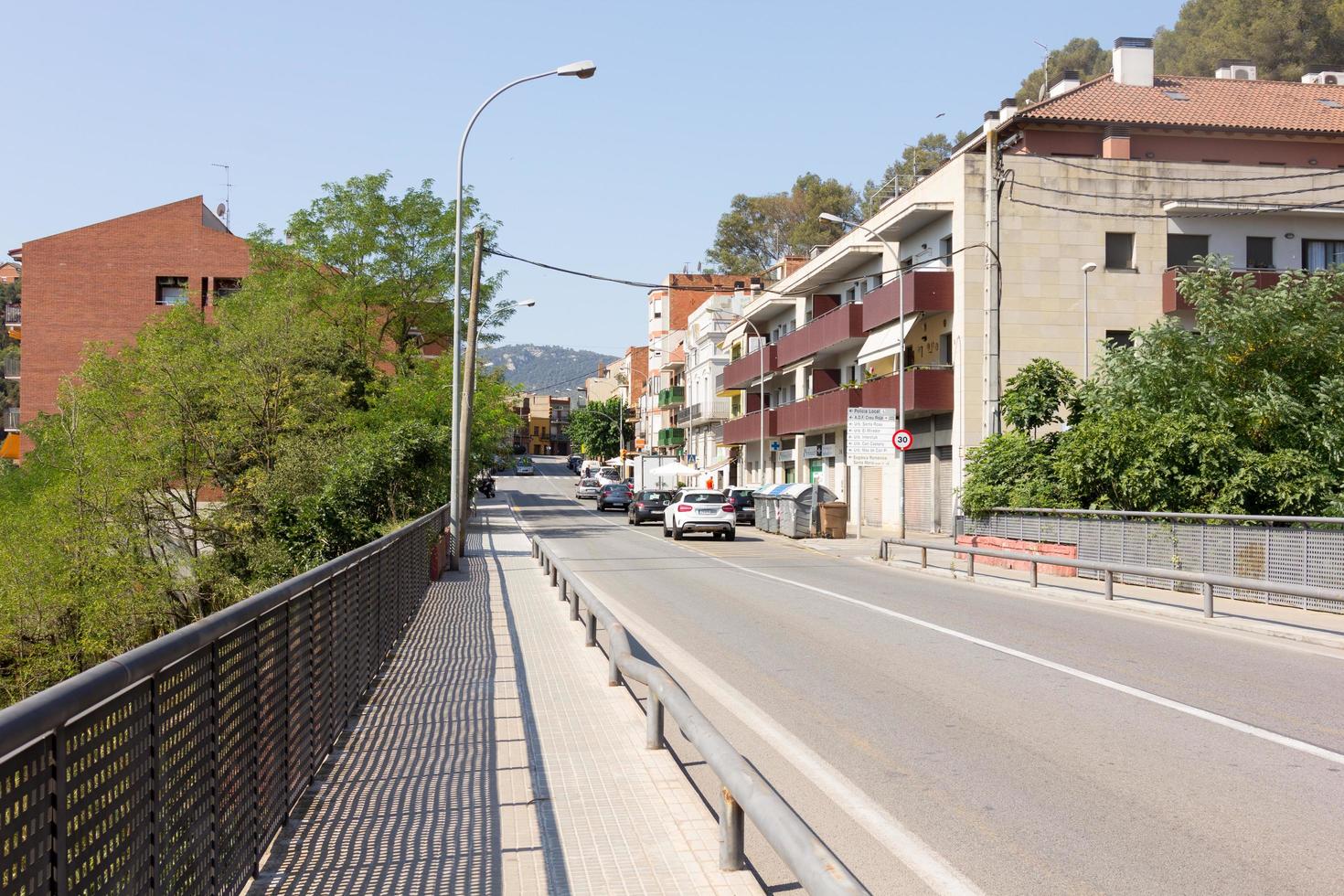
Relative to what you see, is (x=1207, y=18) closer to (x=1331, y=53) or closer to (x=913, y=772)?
(x=1331, y=53)

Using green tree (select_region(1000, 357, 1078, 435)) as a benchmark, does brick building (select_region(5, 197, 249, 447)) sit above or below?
above

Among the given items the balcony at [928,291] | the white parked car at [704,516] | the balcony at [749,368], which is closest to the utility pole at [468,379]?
the white parked car at [704,516]

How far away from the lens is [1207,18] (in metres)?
79.1

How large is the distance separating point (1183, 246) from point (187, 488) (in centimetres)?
3240

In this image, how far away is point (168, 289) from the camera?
204 feet

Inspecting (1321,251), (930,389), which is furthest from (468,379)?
(1321,251)

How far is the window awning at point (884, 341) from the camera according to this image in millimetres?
39000

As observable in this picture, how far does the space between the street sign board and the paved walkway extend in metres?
21.3

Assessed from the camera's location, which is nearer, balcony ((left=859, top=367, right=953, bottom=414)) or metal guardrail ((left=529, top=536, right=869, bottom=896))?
metal guardrail ((left=529, top=536, right=869, bottom=896))

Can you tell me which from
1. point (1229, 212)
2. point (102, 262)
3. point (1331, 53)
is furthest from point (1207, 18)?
point (102, 262)

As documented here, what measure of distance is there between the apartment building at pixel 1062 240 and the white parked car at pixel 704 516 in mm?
6012

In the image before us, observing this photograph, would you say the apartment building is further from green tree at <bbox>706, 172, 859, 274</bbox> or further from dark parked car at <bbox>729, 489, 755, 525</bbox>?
green tree at <bbox>706, 172, 859, 274</bbox>

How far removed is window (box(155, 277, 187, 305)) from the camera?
61.8 m

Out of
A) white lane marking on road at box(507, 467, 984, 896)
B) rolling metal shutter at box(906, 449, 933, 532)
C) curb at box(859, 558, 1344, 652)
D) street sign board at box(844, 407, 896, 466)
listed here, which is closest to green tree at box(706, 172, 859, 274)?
rolling metal shutter at box(906, 449, 933, 532)
